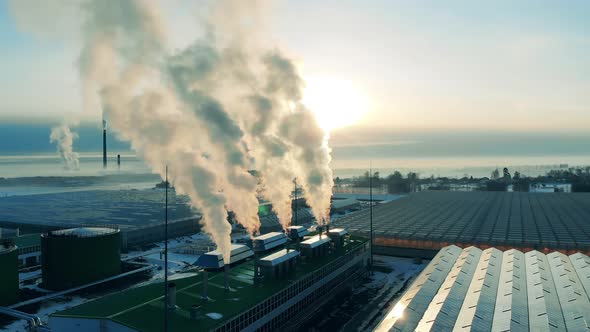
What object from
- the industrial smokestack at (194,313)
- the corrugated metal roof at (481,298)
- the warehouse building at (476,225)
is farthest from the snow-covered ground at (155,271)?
the warehouse building at (476,225)

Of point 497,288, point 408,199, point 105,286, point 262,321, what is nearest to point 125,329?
point 262,321

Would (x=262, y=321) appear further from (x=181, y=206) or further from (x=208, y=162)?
(x=181, y=206)

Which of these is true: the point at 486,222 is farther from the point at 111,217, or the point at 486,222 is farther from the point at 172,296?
the point at 111,217

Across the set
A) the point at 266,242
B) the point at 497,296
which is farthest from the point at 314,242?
the point at 497,296

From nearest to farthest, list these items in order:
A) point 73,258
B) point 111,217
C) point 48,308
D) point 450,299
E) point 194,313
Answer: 1. point 194,313
2. point 450,299
3. point 48,308
4. point 73,258
5. point 111,217

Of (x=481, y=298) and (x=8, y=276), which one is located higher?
(x=481, y=298)

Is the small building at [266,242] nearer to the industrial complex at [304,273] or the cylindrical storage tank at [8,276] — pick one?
the industrial complex at [304,273]

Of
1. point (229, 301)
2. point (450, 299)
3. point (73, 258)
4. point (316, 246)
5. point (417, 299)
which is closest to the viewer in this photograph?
point (229, 301)
